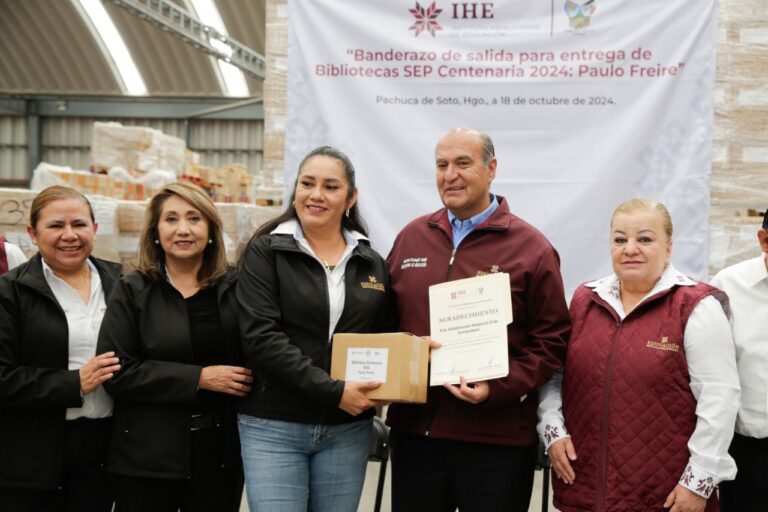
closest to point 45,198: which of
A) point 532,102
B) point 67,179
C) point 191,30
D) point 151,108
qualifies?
point 532,102

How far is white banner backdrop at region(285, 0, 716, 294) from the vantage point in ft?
11.9

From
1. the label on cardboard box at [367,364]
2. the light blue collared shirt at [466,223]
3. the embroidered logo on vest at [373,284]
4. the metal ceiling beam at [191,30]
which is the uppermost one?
the metal ceiling beam at [191,30]

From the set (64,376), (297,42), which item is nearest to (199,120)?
(297,42)

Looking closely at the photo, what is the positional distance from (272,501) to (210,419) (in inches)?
15.7

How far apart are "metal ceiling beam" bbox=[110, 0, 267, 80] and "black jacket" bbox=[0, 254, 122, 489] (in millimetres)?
14168

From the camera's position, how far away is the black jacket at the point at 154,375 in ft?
8.29

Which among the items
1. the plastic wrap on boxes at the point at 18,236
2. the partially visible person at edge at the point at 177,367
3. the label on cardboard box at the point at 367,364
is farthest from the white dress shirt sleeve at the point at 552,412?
the plastic wrap on boxes at the point at 18,236

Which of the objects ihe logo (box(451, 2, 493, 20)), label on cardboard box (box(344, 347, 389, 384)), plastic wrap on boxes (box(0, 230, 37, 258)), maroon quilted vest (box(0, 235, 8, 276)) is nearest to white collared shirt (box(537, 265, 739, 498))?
label on cardboard box (box(344, 347, 389, 384))

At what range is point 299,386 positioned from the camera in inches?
91.5

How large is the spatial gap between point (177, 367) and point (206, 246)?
1.50 feet

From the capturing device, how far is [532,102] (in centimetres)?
373

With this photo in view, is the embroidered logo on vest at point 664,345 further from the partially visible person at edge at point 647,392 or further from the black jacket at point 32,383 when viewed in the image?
the black jacket at point 32,383

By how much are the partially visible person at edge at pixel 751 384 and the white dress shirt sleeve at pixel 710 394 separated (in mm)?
160

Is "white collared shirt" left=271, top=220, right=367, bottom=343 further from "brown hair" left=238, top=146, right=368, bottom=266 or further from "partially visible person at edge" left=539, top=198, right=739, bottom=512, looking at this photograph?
"partially visible person at edge" left=539, top=198, right=739, bottom=512
